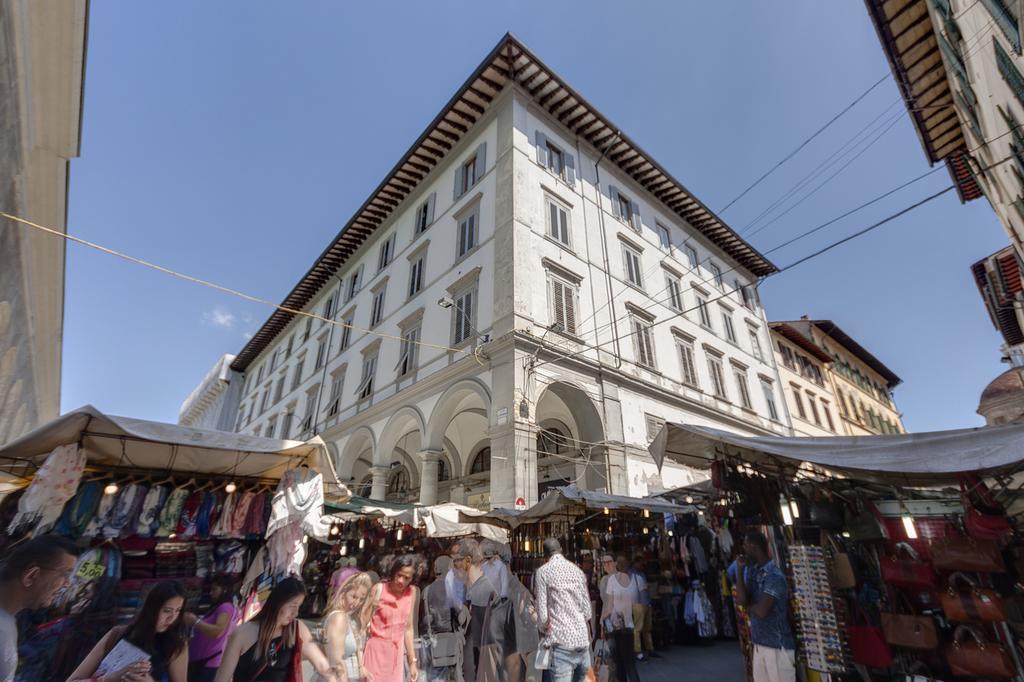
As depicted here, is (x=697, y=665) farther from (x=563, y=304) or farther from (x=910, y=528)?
(x=563, y=304)

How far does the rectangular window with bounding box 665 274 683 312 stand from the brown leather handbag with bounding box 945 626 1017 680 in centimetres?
1353

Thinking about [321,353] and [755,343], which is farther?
[321,353]

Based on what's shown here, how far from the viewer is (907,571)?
441 cm

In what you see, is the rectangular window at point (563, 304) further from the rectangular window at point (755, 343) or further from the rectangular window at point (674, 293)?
the rectangular window at point (755, 343)

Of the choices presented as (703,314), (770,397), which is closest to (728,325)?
(703,314)

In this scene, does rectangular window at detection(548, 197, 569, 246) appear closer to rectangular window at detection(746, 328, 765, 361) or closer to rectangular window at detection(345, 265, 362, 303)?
rectangular window at detection(345, 265, 362, 303)

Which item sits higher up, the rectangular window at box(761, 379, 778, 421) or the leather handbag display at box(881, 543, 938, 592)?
the rectangular window at box(761, 379, 778, 421)

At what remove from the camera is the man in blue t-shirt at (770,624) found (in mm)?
3920

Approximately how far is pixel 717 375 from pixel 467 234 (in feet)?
37.0

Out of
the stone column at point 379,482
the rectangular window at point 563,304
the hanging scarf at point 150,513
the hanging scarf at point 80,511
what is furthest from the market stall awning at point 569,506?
the stone column at point 379,482

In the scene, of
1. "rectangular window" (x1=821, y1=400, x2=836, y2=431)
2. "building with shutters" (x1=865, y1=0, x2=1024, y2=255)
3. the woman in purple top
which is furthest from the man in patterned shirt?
"rectangular window" (x1=821, y1=400, x2=836, y2=431)

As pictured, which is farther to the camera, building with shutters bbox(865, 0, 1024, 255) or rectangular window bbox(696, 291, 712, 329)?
rectangular window bbox(696, 291, 712, 329)

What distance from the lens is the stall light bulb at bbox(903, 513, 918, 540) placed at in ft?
15.1

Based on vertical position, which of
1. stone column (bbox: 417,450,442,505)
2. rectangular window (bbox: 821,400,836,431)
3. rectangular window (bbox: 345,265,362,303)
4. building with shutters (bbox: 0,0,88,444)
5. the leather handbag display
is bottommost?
the leather handbag display
